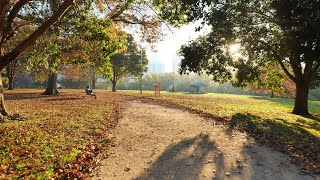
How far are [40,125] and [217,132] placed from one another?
7612mm

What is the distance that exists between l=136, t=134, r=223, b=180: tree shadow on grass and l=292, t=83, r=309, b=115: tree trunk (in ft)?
44.3

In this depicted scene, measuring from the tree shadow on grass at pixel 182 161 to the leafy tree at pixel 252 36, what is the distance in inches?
217

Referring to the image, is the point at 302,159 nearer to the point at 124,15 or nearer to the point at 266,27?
the point at 266,27

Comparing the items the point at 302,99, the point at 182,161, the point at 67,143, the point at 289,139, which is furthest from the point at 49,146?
the point at 302,99

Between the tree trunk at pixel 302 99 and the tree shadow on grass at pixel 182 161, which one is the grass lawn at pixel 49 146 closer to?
the tree shadow on grass at pixel 182 161

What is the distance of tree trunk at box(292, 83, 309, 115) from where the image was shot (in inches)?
734

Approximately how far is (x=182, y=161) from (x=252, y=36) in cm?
1204

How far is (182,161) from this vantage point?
22.3 feet

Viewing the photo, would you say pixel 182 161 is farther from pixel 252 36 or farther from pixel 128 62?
pixel 128 62

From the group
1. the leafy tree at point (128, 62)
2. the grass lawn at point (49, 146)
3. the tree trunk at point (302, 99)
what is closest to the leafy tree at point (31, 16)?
the grass lawn at point (49, 146)

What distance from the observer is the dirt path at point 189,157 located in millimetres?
5992

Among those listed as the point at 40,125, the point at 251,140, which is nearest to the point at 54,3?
the point at 40,125

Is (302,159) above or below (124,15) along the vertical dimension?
below

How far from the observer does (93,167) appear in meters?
6.36
